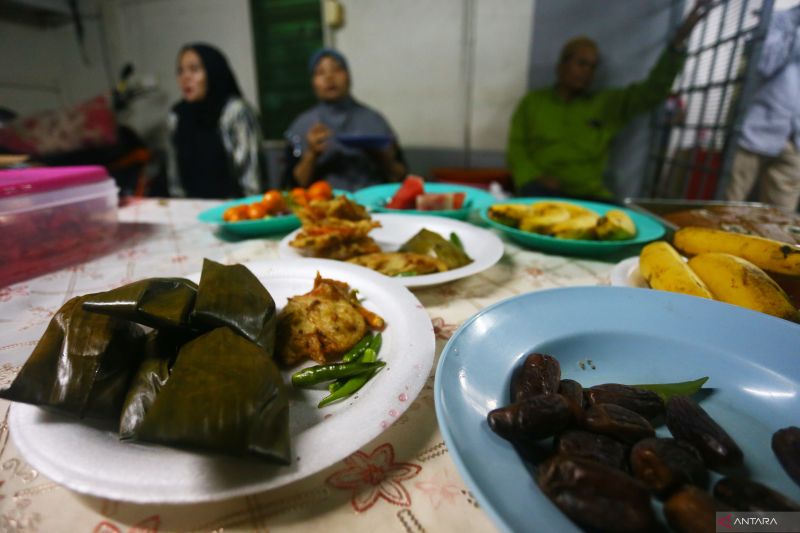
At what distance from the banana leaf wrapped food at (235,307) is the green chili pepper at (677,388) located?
2.63 feet

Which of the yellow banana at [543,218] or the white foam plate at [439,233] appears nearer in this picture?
the white foam plate at [439,233]

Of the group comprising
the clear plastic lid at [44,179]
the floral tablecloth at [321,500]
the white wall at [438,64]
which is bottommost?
the floral tablecloth at [321,500]

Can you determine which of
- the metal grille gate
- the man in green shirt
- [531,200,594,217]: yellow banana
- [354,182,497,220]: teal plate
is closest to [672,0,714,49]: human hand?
the metal grille gate

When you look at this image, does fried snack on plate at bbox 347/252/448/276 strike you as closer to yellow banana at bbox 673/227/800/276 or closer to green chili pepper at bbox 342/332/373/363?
green chili pepper at bbox 342/332/373/363

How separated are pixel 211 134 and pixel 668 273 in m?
5.00

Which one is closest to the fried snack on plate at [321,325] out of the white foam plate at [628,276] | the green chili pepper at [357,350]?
the green chili pepper at [357,350]

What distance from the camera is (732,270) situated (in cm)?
101

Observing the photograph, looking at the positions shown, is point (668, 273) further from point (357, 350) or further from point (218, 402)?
point (218, 402)

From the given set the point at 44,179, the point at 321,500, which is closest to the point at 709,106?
the point at 321,500

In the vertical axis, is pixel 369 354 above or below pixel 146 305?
below

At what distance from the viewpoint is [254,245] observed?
1775mm

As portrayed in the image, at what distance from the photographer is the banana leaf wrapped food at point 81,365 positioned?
61 centimetres

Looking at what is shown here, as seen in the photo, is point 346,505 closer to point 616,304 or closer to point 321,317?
point 321,317

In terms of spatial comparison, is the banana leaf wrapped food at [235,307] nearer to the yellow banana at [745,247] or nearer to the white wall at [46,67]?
the yellow banana at [745,247]
